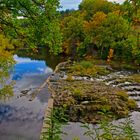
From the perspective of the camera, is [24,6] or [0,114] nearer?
[24,6]

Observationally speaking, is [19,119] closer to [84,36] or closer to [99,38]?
[99,38]

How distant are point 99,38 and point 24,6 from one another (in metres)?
54.2

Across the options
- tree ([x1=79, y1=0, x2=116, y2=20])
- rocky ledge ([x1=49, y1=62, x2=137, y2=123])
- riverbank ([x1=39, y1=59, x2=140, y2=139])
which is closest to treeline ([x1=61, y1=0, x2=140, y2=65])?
tree ([x1=79, y1=0, x2=116, y2=20])

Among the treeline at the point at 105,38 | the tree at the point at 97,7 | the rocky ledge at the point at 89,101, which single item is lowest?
the rocky ledge at the point at 89,101

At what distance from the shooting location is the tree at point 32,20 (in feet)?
35.4

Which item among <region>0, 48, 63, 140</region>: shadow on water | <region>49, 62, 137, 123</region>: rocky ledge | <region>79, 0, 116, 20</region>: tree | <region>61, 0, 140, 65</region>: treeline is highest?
<region>79, 0, 116, 20</region>: tree

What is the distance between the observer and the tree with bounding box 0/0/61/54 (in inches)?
425

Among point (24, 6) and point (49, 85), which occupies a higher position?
point (24, 6)

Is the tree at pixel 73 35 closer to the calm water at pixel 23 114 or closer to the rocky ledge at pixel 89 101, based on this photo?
the calm water at pixel 23 114

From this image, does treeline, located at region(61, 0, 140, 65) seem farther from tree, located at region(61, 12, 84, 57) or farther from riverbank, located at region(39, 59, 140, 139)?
riverbank, located at region(39, 59, 140, 139)

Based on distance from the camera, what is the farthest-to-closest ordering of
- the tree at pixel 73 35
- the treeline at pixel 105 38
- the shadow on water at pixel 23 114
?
the tree at pixel 73 35 < the treeline at pixel 105 38 < the shadow on water at pixel 23 114

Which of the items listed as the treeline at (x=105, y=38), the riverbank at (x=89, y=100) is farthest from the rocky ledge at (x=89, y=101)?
the treeline at (x=105, y=38)

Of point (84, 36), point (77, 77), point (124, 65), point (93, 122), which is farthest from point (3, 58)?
point (84, 36)

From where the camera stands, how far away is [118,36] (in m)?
62.3
